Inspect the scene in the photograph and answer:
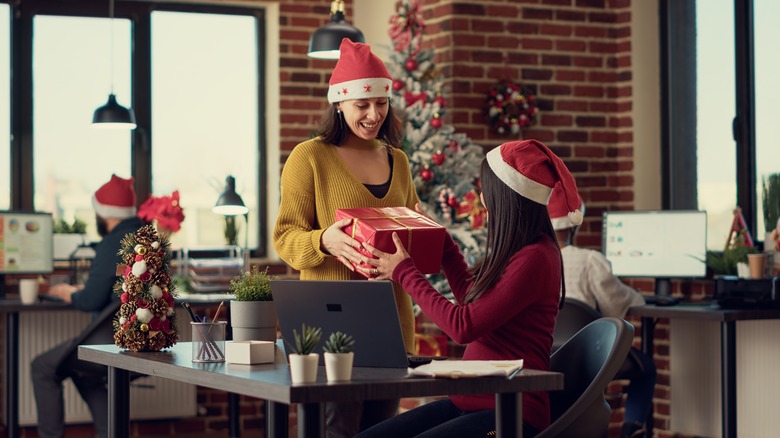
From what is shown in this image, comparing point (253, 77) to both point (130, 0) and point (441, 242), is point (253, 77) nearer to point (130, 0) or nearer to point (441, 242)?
point (130, 0)

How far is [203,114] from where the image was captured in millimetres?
6367

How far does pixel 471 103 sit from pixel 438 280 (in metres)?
0.96

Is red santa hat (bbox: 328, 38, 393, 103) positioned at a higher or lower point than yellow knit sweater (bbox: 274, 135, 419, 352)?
higher

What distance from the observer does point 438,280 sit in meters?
5.12

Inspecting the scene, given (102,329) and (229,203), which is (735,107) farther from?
(102,329)

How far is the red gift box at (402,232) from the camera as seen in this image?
248cm

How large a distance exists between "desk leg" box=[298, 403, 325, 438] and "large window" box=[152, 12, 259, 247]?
433cm

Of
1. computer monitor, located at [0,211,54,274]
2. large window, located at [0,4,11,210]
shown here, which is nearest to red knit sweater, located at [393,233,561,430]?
computer monitor, located at [0,211,54,274]

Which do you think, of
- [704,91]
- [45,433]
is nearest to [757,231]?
[704,91]

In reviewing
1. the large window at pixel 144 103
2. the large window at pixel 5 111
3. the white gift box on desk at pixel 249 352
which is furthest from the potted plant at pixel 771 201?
the large window at pixel 5 111

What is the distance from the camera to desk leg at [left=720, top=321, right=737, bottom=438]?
4586 millimetres

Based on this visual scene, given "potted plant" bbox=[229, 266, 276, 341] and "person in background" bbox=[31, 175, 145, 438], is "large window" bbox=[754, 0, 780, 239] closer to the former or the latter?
"person in background" bbox=[31, 175, 145, 438]

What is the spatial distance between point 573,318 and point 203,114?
2.88 meters

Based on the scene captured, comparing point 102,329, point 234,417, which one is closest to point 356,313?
point 102,329
